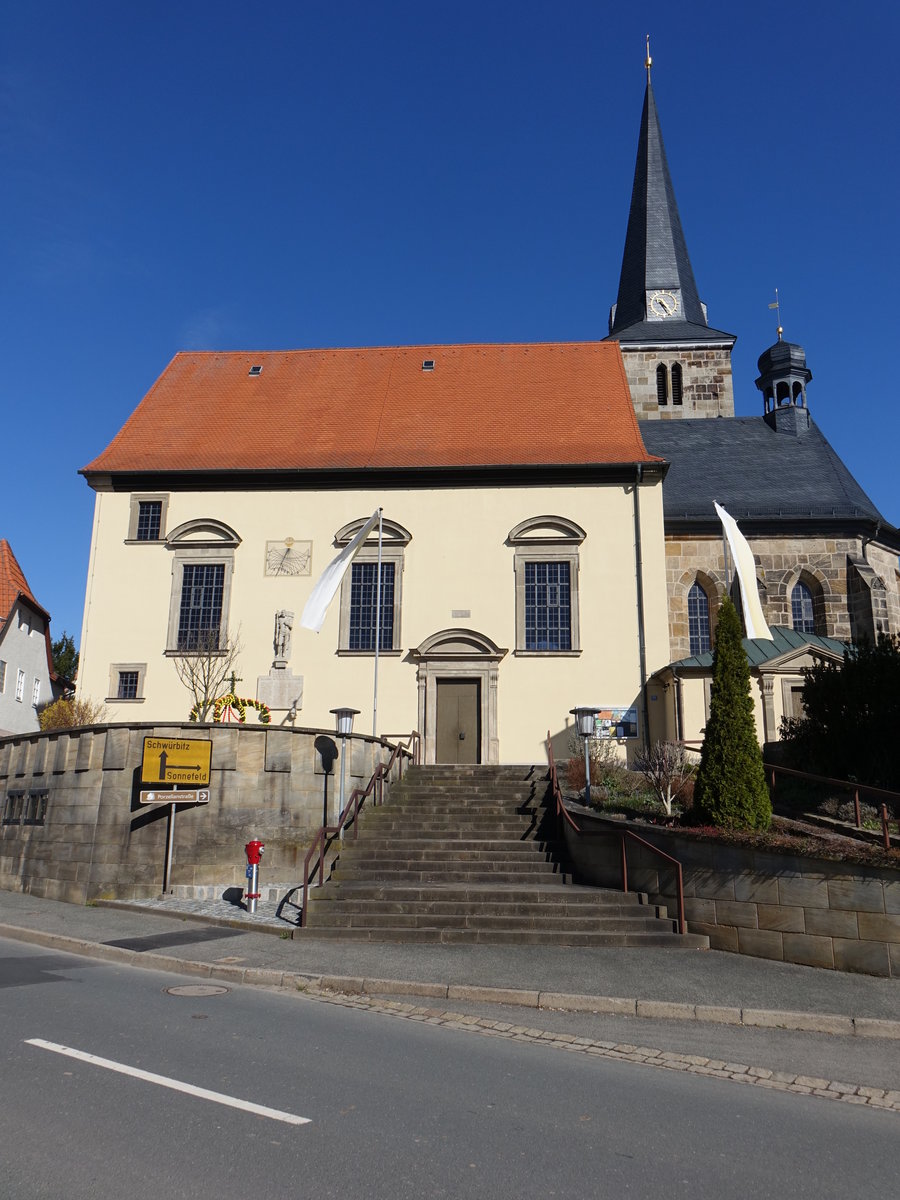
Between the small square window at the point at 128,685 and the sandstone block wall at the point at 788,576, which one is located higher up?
the sandstone block wall at the point at 788,576

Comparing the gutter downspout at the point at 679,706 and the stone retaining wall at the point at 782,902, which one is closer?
the stone retaining wall at the point at 782,902

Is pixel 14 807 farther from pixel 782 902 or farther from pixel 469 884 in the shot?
pixel 782 902

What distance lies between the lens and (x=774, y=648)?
22.4 metres

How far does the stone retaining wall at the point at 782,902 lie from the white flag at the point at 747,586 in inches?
253

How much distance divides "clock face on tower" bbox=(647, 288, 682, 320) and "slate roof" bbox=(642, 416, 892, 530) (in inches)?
367

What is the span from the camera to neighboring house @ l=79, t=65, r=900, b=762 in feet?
75.7

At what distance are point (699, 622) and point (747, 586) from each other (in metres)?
10.5

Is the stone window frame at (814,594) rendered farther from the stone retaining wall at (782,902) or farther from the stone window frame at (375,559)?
the stone retaining wall at (782,902)

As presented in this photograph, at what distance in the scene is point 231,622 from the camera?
23922 millimetres

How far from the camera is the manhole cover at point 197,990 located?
8883 millimetres

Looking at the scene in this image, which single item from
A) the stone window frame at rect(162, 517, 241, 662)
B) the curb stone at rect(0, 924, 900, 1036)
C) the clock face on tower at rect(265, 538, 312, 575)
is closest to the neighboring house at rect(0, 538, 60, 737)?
the stone window frame at rect(162, 517, 241, 662)

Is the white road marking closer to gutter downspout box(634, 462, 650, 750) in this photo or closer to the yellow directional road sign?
the yellow directional road sign

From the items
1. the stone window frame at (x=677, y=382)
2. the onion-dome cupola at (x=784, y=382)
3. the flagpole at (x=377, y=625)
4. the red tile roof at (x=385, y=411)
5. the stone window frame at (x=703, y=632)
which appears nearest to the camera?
the flagpole at (x=377, y=625)

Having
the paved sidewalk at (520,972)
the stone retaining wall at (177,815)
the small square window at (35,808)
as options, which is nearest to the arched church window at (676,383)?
the stone retaining wall at (177,815)
